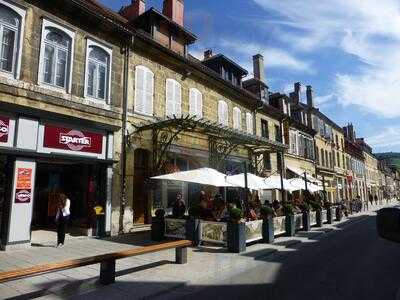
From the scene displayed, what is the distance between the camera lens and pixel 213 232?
34.7ft

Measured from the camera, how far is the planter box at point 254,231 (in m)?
11.0

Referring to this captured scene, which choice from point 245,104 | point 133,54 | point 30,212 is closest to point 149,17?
point 133,54

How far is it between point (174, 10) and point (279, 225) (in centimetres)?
1187

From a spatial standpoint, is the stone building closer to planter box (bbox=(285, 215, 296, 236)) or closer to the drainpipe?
the drainpipe

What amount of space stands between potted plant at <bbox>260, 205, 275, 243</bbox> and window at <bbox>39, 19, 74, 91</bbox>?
25.7 feet

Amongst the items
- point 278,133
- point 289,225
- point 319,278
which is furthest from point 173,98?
point 278,133

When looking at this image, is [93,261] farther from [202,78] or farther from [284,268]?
[202,78]

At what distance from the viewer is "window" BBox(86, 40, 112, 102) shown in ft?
40.4

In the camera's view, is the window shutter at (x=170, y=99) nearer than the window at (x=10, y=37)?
No

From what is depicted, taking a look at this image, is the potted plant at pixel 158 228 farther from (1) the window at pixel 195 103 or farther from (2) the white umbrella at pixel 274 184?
(1) the window at pixel 195 103

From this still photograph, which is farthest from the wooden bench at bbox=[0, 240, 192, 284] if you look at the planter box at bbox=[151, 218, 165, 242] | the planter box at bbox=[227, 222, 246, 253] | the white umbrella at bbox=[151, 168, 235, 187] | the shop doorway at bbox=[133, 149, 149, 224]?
the shop doorway at bbox=[133, 149, 149, 224]

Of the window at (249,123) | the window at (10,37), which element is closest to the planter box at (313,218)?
the window at (249,123)

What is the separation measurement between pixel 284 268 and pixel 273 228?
4.07m

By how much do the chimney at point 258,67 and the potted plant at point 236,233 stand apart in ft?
59.7
